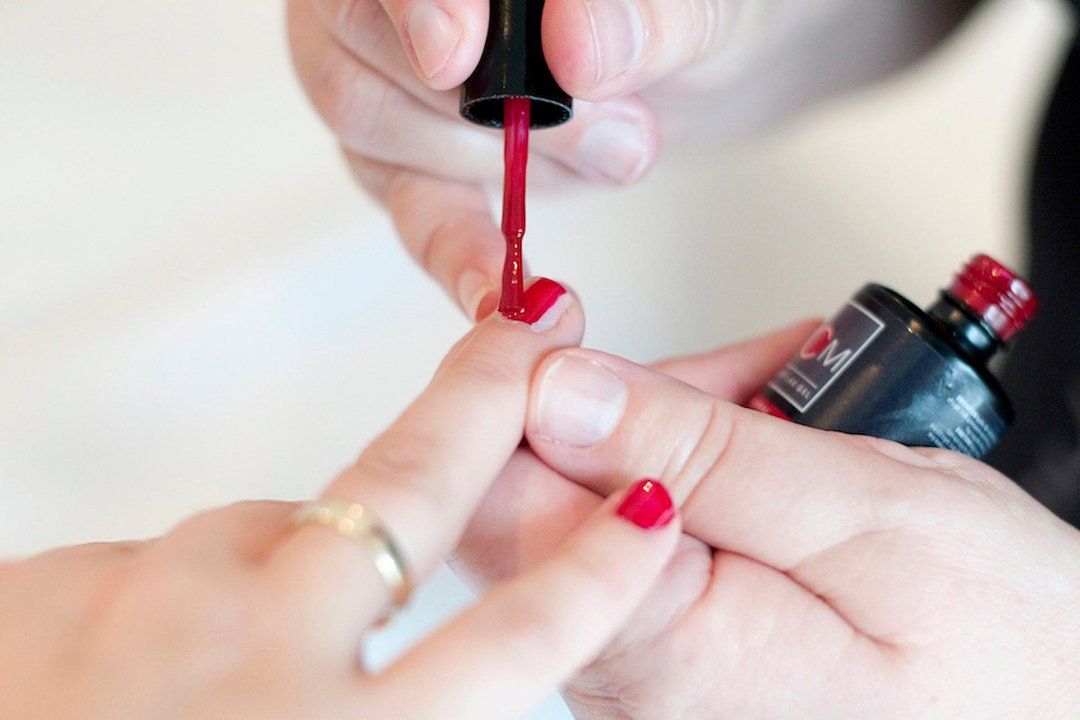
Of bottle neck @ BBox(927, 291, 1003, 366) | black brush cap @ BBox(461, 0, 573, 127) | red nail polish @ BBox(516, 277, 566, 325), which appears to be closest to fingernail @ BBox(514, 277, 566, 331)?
red nail polish @ BBox(516, 277, 566, 325)

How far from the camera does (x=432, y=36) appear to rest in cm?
50

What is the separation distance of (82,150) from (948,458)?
0.91 meters

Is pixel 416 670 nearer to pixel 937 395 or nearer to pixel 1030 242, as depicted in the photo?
pixel 937 395

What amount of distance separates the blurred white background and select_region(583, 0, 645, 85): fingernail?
15.2 inches

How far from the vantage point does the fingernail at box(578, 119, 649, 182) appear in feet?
2.27

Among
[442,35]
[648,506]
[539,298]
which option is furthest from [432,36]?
[648,506]

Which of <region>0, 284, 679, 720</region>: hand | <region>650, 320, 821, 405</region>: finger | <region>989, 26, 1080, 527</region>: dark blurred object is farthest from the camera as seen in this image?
<region>989, 26, 1080, 527</region>: dark blurred object

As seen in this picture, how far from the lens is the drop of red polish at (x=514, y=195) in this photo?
0.52 metres

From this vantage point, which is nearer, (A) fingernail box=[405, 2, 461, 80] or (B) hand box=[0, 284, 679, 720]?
(B) hand box=[0, 284, 679, 720]

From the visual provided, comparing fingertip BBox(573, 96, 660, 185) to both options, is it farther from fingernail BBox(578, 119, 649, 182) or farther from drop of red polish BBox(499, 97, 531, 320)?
drop of red polish BBox(499, 97, 531, 320)

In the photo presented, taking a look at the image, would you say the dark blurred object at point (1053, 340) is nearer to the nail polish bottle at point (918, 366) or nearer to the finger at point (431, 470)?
the nail polish bottle at point (918, 366)

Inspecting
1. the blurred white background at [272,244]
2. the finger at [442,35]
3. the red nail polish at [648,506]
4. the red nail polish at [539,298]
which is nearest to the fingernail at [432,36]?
the finger at [442,35]

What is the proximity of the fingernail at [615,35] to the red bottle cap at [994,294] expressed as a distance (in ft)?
0.71

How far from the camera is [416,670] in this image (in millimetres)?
357
